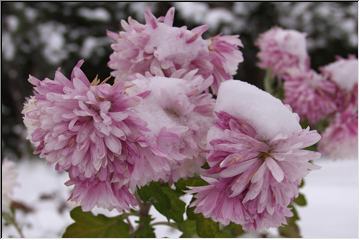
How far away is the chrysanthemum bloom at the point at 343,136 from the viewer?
1.11 meters

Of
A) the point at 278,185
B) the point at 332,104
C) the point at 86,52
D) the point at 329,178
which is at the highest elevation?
the point at 86,52

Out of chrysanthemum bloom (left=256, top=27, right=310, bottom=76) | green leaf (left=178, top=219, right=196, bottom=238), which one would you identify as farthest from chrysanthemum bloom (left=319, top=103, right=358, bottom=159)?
green leaf (left=178, top=219, right=196, bottom=238)

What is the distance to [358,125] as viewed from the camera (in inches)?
43.6

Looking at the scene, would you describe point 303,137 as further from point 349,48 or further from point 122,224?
point 349,48

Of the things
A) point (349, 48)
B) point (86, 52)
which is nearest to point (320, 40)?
point (349, 48)

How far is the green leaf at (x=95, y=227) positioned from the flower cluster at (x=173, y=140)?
24cm

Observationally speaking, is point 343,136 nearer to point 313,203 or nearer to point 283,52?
point 283,52

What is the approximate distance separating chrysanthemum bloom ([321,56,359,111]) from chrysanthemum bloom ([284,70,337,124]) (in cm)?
1

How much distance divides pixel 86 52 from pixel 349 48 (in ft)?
8.56

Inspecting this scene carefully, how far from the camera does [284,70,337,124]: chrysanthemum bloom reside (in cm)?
114

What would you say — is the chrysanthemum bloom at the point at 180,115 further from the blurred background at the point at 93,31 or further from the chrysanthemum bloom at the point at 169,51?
the blurred background at the point at 93,31

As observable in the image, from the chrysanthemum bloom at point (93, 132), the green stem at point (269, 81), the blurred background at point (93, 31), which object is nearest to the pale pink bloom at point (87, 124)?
the chrysanthemum bloom at point (93, 132)

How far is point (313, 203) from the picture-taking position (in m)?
3.44

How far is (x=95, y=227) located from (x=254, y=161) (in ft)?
1.24
